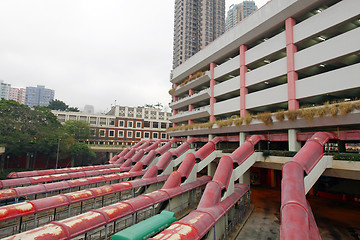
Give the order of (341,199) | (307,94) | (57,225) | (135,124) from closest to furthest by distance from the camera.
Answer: (57,225), (307,94), (341,199), (135,124)

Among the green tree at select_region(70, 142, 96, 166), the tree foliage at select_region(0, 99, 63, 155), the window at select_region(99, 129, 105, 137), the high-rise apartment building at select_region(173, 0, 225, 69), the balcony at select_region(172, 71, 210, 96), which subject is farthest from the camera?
the high-rise apartment building at select_region(173, 0, 225, 69)

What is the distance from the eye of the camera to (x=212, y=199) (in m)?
16.7

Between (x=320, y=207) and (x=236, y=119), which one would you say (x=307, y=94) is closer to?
(x=236, y=119)

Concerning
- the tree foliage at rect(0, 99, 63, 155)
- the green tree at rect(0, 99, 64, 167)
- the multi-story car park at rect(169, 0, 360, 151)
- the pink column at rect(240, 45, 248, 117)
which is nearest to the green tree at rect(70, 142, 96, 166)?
the green tree at rect(0, 99, 64, 167)

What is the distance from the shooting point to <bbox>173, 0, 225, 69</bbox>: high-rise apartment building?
107875mm

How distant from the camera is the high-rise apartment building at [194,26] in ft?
354

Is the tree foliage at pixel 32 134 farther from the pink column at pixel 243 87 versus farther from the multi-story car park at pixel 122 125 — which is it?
the pink column at pixel 243 87

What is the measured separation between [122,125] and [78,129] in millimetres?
16940

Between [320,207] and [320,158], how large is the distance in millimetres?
11757

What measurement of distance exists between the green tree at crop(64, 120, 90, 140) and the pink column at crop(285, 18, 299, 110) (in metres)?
67.1

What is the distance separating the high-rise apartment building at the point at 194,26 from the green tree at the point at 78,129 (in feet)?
190

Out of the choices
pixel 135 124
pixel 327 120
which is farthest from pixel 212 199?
pixel 135 124

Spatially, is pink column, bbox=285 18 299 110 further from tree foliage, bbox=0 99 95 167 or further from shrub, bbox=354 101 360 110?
tree foliage, bbox=0 99 95 167

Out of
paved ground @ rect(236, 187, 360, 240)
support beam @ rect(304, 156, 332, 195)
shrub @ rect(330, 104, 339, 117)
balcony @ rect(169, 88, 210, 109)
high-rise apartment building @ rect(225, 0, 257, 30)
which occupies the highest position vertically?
high-rise apartment building @ rect(225, 0, 257, 30)
